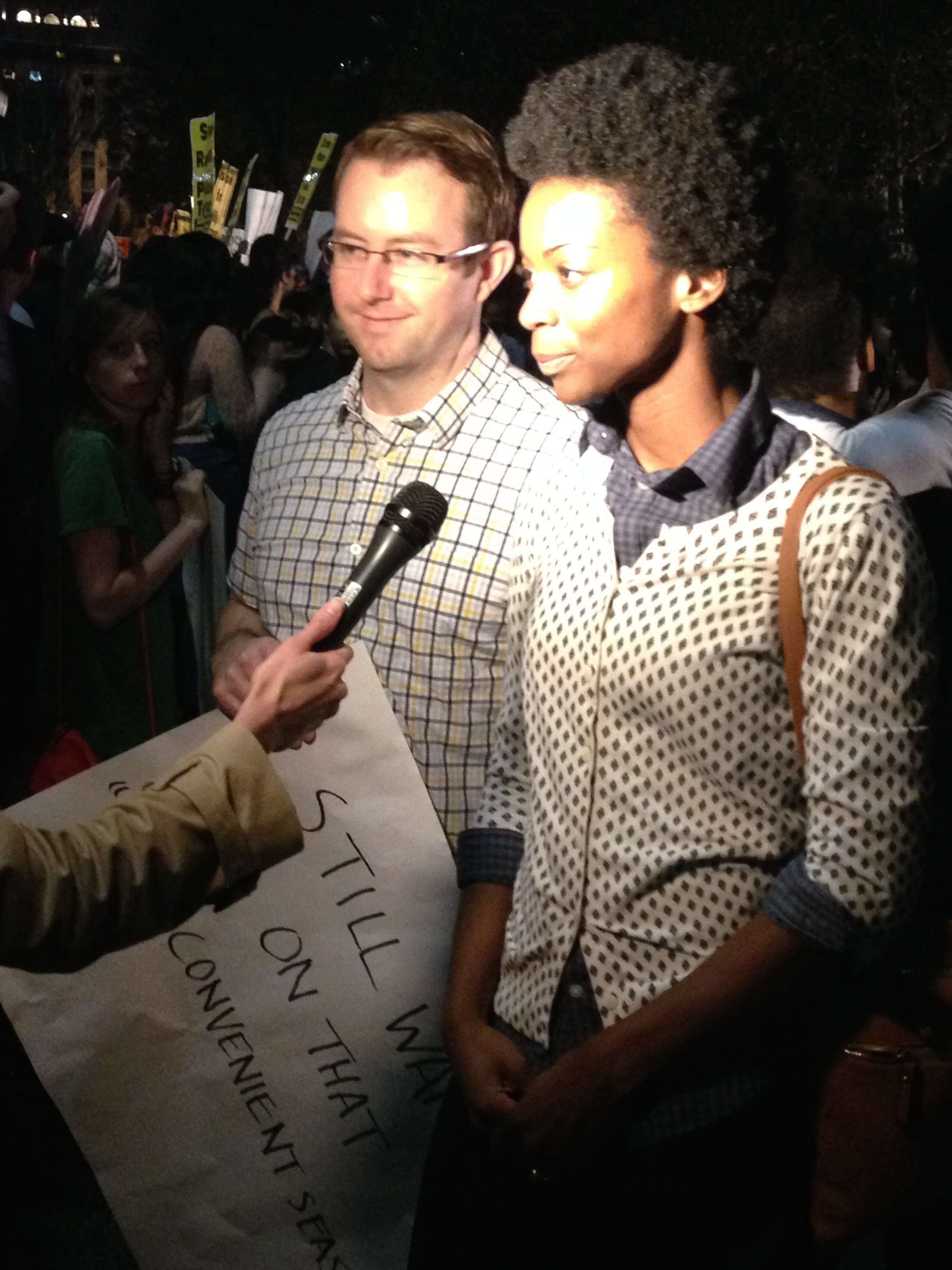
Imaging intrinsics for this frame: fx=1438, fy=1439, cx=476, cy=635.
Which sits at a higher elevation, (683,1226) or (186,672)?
(186,672)

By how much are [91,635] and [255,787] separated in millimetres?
817

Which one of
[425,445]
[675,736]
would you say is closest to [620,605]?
[675,736]

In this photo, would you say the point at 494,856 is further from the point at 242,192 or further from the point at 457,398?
the point at 242,192

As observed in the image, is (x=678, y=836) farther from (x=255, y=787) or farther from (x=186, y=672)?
(x=186, y=672)

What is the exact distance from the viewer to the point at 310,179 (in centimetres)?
459

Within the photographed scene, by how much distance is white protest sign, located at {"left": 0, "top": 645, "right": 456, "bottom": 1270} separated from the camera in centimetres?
186

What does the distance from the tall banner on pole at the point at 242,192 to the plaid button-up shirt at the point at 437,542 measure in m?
2.99

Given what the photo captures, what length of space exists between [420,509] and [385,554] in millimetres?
84

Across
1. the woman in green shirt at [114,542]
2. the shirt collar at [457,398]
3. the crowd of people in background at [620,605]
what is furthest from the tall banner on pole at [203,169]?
the shirt collar at [457,398]

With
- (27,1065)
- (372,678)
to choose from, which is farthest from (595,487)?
(27,1065)

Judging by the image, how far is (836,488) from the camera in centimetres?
139

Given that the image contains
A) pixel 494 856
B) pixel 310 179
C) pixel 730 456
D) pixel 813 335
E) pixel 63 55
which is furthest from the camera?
pixel 310 179

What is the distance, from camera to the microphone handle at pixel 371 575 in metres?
1.68

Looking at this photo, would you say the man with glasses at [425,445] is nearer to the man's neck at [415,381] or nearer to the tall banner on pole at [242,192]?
the man's neck at [415,381]
